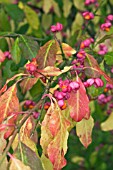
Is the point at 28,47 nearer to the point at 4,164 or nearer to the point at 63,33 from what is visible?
the point at 4,164

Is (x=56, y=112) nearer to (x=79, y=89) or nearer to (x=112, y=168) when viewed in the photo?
(x=79, y=89)

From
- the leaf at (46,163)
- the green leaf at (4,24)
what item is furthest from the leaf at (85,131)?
the green leaf at (4,24)

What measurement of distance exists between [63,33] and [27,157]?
213 centimetres

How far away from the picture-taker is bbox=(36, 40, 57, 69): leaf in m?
1.41

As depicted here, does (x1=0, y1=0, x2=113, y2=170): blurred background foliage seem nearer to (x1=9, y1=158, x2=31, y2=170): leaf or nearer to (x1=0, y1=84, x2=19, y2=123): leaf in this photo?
(x1=0, y1=84, x2=19, y2=123): leaf

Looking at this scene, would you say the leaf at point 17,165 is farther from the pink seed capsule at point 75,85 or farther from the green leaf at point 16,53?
the green leaf at point 16,53

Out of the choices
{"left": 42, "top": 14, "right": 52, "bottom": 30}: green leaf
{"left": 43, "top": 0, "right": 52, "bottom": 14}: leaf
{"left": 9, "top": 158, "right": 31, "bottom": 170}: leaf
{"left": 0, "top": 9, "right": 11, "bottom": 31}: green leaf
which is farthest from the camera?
{"left": 42, "top": 14, "right": 52, "bottom": 30}: green leaf

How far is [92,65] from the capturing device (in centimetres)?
134

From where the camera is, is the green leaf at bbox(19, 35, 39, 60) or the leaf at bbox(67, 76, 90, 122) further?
the green leaf at bbox(19, 35, 39, 60)

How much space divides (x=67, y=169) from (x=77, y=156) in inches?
11.1

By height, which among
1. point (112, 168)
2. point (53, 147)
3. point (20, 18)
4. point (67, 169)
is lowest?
point (112, 168)

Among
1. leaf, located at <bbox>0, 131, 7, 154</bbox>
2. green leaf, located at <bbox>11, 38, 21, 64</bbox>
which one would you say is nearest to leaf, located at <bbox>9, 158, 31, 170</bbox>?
leaf, located at <bbox>0, 131, 7, 154</bbox>

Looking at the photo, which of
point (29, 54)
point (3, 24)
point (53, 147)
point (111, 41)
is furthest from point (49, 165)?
point (3, 24)

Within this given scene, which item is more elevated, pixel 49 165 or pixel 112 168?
pixel 49 165
